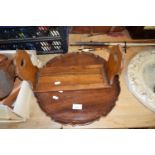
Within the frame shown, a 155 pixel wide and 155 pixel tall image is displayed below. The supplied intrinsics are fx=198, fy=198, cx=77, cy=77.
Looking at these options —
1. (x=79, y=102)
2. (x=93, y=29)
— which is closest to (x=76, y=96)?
(x=79, y=102)

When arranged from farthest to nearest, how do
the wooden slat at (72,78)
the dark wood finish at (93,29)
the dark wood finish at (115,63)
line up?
the dark wood finish at (93,29)
the wooden slat at (72,78)
the dark wood finish at (115,63)

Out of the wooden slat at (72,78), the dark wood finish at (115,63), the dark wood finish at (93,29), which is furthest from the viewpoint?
the dark wood finish at (93,29)

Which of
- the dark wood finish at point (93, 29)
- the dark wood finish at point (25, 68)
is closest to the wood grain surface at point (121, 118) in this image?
the dark wood finish at point (25, 68)

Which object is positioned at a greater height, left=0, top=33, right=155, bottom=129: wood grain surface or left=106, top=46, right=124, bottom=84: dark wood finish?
left=106, top=46, right=124, bottom=84: dark wood finish

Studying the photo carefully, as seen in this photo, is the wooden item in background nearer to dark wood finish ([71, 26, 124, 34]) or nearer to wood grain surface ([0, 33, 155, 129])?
wood grain surface ([0, 33, 155, 129])

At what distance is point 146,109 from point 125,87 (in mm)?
147

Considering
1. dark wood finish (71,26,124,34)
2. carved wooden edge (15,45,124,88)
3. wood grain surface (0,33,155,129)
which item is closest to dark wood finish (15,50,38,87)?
carved wooden edge (15,45,124,88)

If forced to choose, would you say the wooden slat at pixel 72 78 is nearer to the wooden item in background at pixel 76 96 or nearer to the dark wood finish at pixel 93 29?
the wooden item in background at pixel 76 96

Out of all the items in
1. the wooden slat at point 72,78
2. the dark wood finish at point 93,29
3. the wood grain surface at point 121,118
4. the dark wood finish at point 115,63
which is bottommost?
the wood grain surface at point 121,118

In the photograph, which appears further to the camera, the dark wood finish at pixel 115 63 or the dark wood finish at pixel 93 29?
the dark wood finish at pixel 93 29

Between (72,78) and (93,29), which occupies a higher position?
(93,29)

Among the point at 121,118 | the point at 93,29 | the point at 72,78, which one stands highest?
the point at 93,29

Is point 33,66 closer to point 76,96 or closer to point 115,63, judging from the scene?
point 76,96

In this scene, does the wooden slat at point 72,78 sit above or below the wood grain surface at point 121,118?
above
